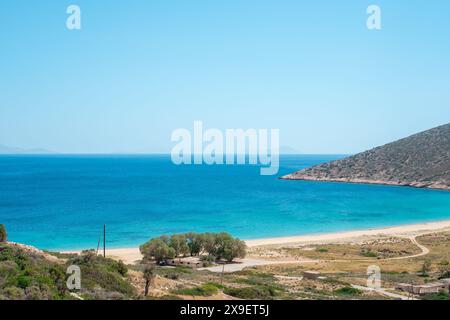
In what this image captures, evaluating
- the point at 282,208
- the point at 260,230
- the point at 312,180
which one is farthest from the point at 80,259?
the point at 312,180

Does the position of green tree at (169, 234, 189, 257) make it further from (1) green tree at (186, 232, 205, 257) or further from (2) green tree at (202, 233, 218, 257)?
(2) green tree at (202, 233, 218, 257)

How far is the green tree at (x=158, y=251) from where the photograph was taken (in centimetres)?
3772

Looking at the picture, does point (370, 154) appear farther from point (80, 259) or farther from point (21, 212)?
point (80, 259)

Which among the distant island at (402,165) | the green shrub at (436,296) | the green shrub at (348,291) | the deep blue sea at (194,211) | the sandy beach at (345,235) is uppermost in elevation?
the distant island at (402,165)

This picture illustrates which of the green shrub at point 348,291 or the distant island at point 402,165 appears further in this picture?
the distant island at point 402,165

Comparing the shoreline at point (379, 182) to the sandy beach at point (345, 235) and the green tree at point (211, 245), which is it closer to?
the sandy beach at point (345, 235)

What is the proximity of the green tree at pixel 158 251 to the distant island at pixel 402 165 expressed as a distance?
94.1 metres

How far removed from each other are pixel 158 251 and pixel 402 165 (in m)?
112

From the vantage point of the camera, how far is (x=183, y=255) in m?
41.0

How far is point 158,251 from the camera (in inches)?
1484

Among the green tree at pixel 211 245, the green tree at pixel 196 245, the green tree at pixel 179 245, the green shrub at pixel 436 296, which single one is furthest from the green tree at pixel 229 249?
the green shrub at pixel 436 296

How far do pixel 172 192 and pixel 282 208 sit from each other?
36.2 meters
